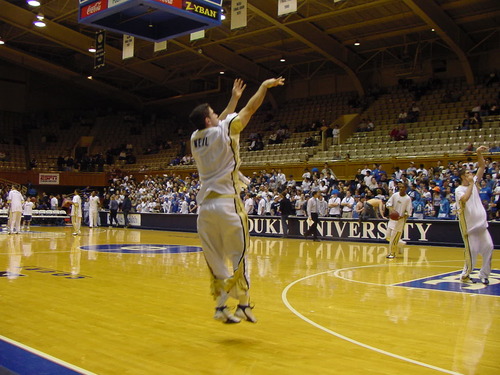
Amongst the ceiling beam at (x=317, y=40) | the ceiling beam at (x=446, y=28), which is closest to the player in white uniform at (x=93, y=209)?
the ceiling beam at (x=317, y=40)

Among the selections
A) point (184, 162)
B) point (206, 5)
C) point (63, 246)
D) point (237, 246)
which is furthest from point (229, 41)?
point (237, 246)

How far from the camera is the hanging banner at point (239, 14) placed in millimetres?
20531

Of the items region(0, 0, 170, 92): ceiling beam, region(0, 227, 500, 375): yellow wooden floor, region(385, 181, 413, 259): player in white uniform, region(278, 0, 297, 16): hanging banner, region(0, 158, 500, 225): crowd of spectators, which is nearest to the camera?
region(0, 227, 500, 375): yellow wooden floor

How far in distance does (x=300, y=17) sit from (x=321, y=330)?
2223 centimetres

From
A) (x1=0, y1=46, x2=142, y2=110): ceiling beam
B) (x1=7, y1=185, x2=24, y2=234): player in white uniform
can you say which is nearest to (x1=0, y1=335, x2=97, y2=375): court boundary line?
(x1=7, y1=185, x2=24, y2=234): player in white uniform

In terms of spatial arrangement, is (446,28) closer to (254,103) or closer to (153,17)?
(153,17)

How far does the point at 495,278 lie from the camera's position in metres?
9.41

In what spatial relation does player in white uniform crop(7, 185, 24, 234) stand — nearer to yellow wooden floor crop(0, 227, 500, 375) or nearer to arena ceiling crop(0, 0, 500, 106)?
yellow wooden floor crop(0, 227, 500, 375)

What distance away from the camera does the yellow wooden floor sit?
13.7 feet

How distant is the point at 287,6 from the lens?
19.0 meters

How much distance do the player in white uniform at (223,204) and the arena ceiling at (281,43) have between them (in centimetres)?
1627

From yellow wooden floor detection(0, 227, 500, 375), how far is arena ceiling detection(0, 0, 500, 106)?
1448 centimetres

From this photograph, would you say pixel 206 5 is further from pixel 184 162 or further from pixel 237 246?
pixel 184 162

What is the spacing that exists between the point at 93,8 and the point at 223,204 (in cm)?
563
